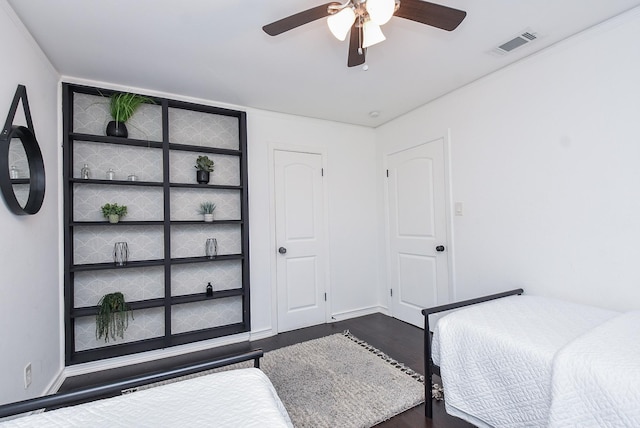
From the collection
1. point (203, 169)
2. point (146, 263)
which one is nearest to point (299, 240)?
point (203, 169)

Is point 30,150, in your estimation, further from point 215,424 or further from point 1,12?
point 215,424

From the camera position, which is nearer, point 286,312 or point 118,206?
point 118,206

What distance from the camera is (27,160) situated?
1.84m

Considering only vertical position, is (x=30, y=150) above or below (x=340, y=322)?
above

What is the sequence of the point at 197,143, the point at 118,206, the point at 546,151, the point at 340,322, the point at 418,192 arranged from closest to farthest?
the point at 546,151
the point at 118,206
the point at 197,143
the point at 418,192
the point at 340,322

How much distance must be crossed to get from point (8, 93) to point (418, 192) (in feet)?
10.9

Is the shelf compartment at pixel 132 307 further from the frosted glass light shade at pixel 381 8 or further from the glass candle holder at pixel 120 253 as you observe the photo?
the frosted glass light shade at pixel 381 8

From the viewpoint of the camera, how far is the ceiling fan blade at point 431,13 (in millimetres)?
1365

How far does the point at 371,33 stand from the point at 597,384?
1.85 meters

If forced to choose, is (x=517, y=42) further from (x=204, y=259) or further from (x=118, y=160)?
(x=118, y=160)

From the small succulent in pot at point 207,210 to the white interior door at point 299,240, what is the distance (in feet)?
2.33

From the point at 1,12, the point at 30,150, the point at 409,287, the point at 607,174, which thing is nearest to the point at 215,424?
the point at 30,150

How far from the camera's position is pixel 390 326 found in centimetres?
335

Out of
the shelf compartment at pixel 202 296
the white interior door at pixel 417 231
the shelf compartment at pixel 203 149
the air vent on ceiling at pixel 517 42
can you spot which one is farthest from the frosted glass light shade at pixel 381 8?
the shelf compartment at pixel 202 296
